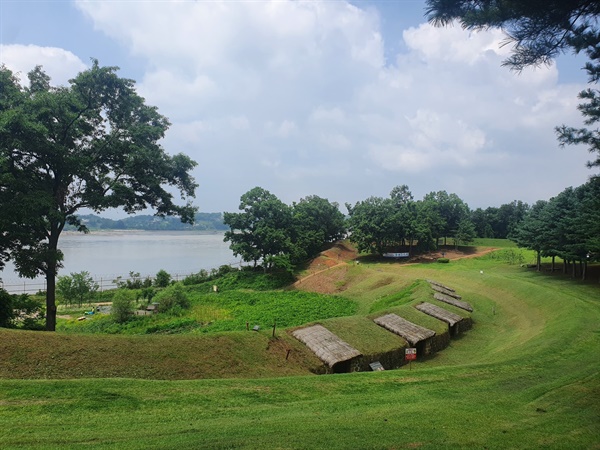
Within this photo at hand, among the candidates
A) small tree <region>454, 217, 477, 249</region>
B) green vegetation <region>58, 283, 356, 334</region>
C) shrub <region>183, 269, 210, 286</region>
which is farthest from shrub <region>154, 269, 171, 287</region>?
small tree <region>454, 217, 477, 249</region>

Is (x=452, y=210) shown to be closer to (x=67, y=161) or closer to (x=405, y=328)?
(x=405, y=328)

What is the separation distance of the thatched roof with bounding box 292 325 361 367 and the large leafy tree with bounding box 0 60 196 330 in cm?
1037

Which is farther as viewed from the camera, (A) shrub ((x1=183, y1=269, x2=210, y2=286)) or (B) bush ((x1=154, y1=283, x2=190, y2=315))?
(A) shrub ((x1=183, y1=269, x2=210, y2=286))

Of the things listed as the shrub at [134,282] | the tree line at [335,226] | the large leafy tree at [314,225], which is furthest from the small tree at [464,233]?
the shrub at [134,282]

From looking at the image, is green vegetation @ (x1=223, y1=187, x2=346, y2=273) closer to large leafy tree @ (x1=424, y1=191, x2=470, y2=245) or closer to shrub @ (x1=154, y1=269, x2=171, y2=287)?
shrub @ (x1=154, y1=269, x2=171, y2=287)

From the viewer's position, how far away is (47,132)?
14914mm

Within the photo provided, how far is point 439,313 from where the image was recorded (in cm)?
2003

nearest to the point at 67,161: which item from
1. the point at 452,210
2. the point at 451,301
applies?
the point at 451,301

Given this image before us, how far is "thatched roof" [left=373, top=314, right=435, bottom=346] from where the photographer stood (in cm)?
1619

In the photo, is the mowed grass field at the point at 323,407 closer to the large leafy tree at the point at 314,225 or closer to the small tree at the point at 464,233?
the large leafy tree at the point at 314,225

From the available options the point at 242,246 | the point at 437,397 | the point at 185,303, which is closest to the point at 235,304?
the point at 185,303

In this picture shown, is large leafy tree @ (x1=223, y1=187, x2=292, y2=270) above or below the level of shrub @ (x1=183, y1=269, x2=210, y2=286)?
above

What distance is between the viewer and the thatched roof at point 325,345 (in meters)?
13.3

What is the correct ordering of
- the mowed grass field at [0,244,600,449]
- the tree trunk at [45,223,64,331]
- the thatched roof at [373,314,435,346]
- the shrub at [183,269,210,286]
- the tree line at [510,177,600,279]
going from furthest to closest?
1. the shrub at [183,269,210,286]
2. the tree line at [510,177,600,279]
3. the tree trunk at [45,223,64,331]
4. the thatched roof at [373,314,435,346]
5. the mowed grass field at [0,244,600,449]
